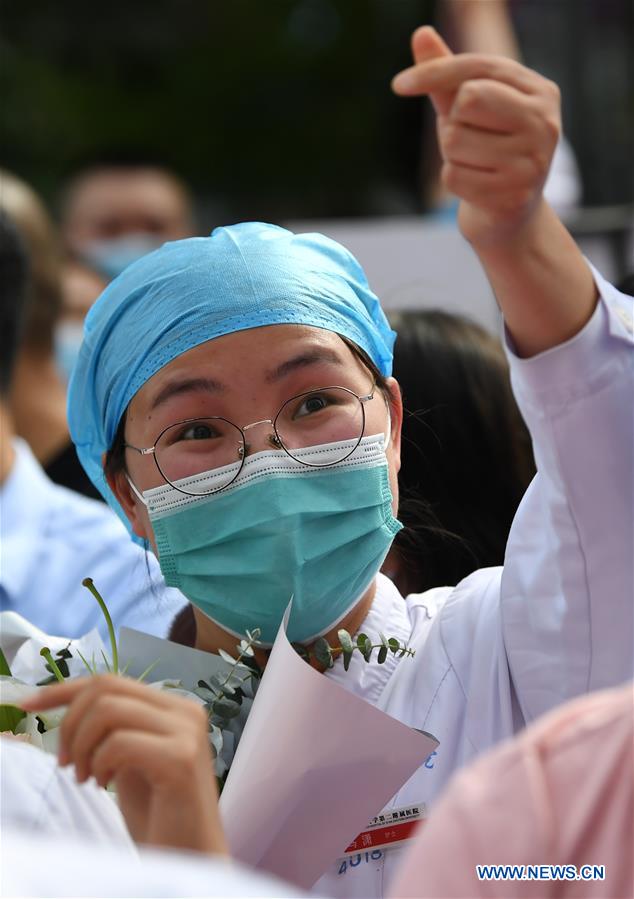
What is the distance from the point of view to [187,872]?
41.7 inches

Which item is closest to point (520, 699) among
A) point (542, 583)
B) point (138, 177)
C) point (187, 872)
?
point (542, 583)

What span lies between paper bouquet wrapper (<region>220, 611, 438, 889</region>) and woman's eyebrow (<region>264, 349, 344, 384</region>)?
55cm

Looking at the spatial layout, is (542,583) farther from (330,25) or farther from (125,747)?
(330,25)

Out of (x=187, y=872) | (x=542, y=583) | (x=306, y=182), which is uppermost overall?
(x=187, y=872)

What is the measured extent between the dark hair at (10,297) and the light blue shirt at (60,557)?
0.30 m

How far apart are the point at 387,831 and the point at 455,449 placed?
1.16 meters

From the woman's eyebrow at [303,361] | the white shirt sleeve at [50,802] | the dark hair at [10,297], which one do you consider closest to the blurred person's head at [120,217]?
the dark hair at [10,297]

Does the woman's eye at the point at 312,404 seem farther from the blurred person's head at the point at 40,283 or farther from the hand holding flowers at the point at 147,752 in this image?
the blurred person's head at the point at 40,283

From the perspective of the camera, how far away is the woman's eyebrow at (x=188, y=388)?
220 cm

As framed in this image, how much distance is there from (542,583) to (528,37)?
16.2ft

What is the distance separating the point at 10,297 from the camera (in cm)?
376

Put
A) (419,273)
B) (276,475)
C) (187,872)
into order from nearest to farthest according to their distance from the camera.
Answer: (187,872) → (276,475) → (419,273)

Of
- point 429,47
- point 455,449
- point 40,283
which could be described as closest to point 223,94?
point 40,283

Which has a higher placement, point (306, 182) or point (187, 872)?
point (187, 872)
